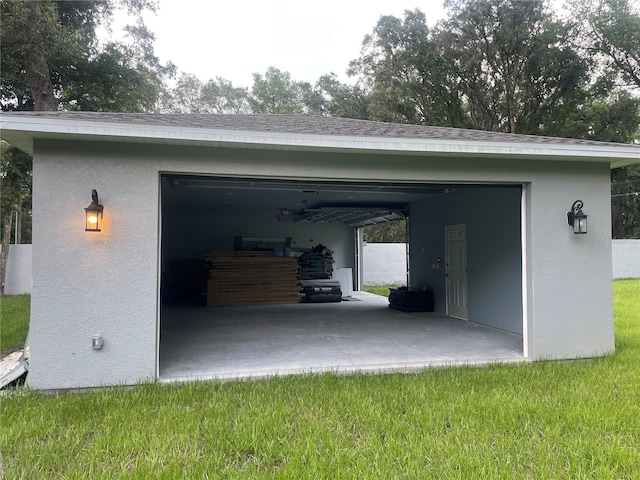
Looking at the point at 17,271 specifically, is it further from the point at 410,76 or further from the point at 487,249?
the point at 410,76

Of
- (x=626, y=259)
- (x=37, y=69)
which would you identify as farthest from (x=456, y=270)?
(x=626, y=259)

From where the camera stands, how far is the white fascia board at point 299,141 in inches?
156

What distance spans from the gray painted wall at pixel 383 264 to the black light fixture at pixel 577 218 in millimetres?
11101

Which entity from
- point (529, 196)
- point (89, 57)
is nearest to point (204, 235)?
point (89, 57)

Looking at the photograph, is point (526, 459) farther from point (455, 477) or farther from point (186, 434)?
point (186, 434)

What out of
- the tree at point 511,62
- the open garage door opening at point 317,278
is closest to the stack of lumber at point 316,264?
the open garage door opening at point 317,278

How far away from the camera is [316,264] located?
513 inches

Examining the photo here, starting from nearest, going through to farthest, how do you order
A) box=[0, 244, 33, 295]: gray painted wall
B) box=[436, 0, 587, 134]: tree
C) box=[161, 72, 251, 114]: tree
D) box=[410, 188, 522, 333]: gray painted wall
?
box=[410, 188, 522, 333]: gray painted wall < box=[0, 244, 33, 295]: gray painted wall < box=[436, 0, 587, 134]: tree < box=[161, 72, 251, 114]: tree

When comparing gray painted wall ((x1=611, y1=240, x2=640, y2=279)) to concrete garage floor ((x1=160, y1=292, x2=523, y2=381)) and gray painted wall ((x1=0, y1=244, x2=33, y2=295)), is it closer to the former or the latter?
concrete garage floor ((x1=160, y1=292, x2=523, y2=381))

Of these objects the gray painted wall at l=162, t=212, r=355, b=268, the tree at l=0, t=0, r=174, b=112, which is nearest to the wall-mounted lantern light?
the tree at l=0, t=0, r=174, b=112

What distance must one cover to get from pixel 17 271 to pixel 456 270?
43.2 feet

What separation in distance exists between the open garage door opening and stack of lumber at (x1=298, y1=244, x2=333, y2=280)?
1.4 inches

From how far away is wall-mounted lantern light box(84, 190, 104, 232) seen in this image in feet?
13.7

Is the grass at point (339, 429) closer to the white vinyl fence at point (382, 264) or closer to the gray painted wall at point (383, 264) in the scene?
the white vinyl fence at point (382, 264)
